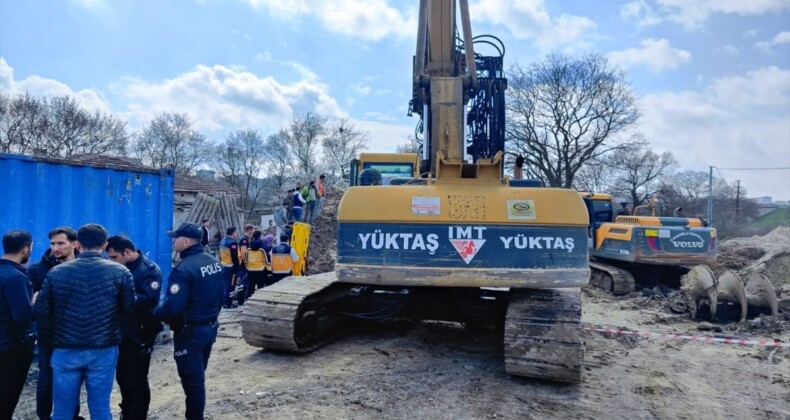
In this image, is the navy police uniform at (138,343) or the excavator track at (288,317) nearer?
the navy police uniform at (138,343)

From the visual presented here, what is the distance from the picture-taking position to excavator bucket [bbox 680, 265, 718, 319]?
8.76m

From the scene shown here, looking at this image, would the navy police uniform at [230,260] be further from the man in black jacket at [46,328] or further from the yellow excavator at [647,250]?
the yellow excavator at [647,250]

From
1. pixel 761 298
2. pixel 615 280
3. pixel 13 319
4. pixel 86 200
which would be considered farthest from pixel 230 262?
pixel 761 298

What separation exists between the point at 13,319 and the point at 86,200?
300 cm

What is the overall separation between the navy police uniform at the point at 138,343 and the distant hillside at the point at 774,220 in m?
46.4

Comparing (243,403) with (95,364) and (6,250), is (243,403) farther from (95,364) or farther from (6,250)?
(6,250)

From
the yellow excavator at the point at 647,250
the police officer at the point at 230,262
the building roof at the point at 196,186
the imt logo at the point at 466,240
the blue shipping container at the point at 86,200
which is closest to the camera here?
the imt logo at the point at 466,240

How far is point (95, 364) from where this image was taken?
11.1 feet

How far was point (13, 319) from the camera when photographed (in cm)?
348

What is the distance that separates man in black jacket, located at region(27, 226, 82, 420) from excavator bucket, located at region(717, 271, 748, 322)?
30.4 feet

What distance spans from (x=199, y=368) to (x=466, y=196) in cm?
276

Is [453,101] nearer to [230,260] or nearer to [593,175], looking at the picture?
[230,260]

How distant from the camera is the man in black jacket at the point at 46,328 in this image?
3507 mm

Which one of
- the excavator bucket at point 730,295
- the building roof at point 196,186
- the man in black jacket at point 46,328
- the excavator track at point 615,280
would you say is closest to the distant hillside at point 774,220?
the excavator track at point 615,280
